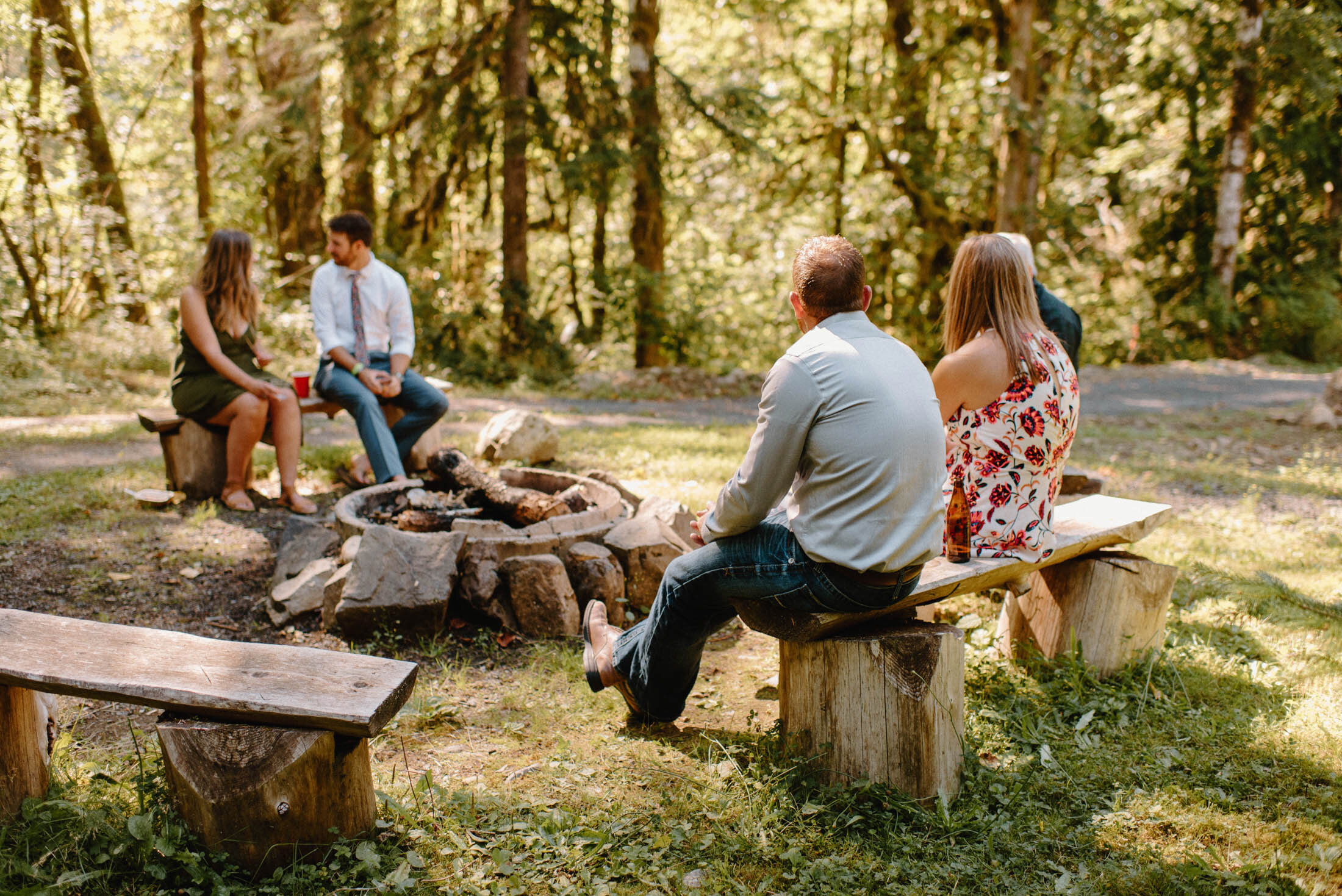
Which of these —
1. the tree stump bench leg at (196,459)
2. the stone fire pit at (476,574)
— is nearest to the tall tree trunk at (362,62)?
the tree stump bench leg at (196,459)

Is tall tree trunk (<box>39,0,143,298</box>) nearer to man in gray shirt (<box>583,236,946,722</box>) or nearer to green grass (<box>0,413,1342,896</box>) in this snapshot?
green grass (<box>0,413,1342,896</box>)

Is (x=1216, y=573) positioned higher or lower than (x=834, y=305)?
lower

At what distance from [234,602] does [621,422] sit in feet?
17.0

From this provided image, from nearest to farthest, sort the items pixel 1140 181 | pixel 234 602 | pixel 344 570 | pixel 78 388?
pixel 344 570, pixel 234 602, pixel 78 388, pixel 1140 181

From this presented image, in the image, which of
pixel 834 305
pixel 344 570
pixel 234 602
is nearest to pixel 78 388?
pixel 234 602

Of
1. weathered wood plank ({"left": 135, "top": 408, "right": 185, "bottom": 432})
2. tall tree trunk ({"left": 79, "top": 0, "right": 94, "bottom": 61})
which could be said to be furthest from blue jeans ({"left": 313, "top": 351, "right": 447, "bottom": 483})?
tall tree trunk ({"left": 79, "top": 0, "right": 94, "bottom": 61})

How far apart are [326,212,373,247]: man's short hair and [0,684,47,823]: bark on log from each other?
3901mm

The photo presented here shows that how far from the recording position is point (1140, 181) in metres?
18.1

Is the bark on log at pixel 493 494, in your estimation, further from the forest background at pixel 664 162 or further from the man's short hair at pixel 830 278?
the forest background at pixel 664 162

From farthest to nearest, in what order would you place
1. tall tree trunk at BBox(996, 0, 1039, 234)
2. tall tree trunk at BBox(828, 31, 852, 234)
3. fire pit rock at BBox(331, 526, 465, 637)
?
tall tree trunk at BBox(828, 31, 852, 234) → tall tree trunk at BBox(996, 0, 1039, 234) → fire pit rock at BBox(331, 526, 465, 637)

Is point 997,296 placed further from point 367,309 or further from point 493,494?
point 367,309

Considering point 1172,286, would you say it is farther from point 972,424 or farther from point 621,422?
point 972,424

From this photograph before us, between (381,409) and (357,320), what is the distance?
2.00ft

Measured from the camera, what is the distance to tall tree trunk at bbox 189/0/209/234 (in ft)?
43.1
